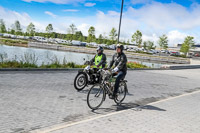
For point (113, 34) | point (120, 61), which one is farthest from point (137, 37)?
point (120, 61)

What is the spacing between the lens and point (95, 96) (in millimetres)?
5590

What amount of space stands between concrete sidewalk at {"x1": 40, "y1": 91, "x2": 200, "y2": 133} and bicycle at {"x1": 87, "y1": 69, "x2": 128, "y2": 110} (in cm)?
68

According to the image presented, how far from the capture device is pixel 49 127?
4121 mm

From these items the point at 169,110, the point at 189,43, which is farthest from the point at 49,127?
the point at 189,43

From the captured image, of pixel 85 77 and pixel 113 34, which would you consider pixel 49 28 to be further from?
pixel 85 77

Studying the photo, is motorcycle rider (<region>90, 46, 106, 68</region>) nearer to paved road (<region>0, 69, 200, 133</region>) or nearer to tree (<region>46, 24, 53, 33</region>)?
paved road (<region>0, 69, 200, 133</region>)

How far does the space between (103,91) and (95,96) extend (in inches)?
11.2

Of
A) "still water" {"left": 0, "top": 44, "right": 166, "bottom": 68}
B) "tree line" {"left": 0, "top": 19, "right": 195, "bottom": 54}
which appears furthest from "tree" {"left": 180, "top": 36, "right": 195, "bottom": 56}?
"still water" {"left": 0, "top": 44, "right": 166, "bottom": 68}

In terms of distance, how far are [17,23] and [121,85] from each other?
101 meters

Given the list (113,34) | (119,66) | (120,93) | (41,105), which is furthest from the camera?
(113,34)

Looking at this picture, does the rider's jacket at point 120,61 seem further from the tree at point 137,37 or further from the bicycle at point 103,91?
the tree at point 137,37

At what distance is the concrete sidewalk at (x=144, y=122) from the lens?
414 centimetres

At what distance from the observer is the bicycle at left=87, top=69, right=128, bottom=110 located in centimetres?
549

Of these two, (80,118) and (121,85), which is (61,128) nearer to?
(80,118)
